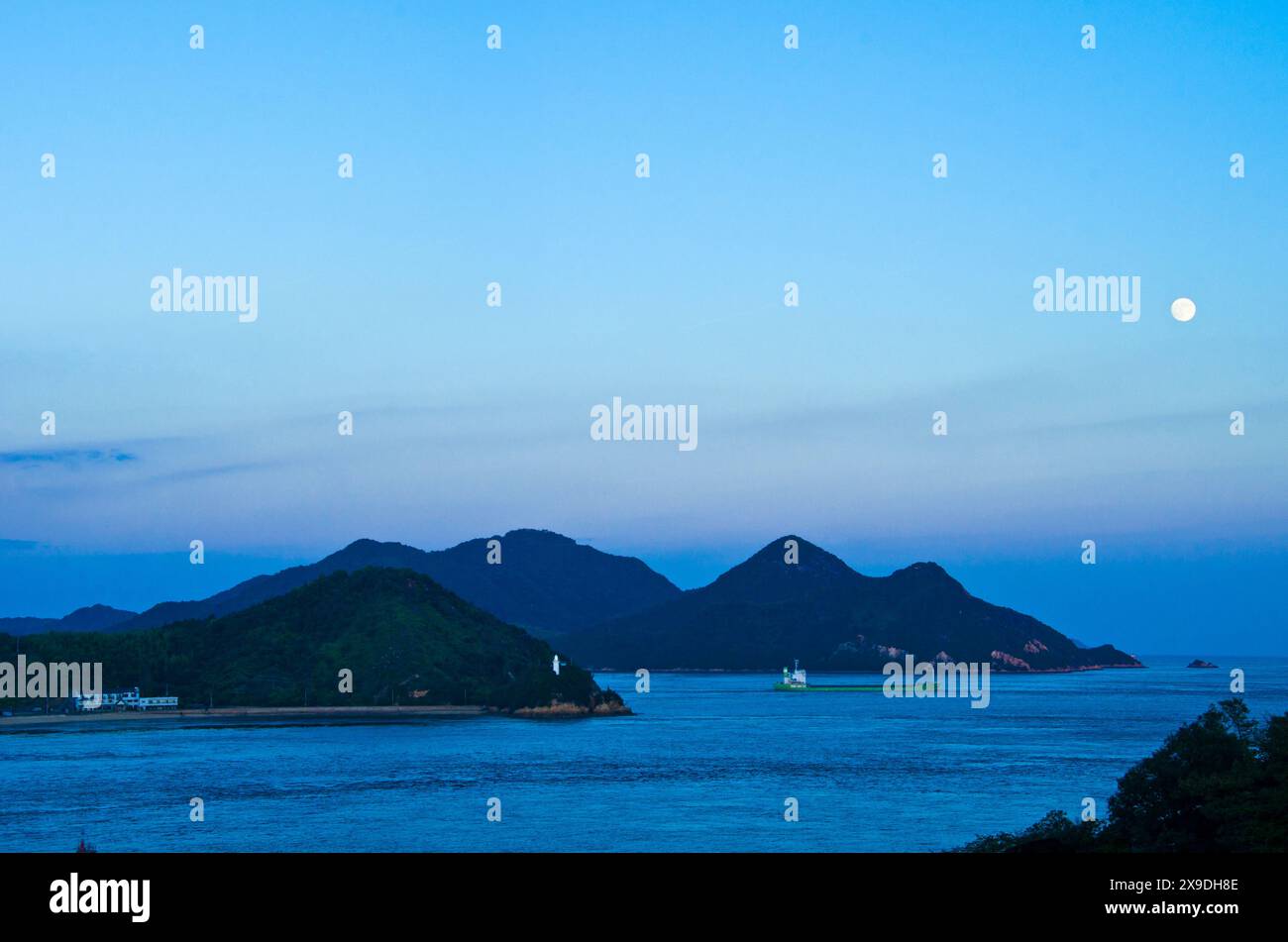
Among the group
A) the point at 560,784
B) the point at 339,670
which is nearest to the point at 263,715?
the point at 339,670

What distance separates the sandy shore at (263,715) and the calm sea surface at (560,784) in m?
16.2

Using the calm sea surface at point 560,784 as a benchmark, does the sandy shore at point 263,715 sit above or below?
below

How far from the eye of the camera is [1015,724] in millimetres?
151625

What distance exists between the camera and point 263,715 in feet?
575

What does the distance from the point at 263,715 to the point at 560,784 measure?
103 meters

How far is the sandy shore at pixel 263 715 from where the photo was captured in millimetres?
166750

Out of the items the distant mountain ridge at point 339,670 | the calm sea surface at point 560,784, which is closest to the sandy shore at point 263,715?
the distant mountain ridge at point 339,670

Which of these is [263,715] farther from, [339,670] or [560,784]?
[560,784]

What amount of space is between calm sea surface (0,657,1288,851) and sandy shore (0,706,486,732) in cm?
1618

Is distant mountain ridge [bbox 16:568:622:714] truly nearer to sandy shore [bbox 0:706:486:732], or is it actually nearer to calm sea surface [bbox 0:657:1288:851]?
sandy shore [bbox 0:706:486:732]

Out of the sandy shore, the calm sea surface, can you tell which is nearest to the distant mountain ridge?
the sandy shore

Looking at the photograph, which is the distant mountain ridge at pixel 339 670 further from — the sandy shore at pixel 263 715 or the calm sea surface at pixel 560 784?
the calm sea surface at pixel 560 784
